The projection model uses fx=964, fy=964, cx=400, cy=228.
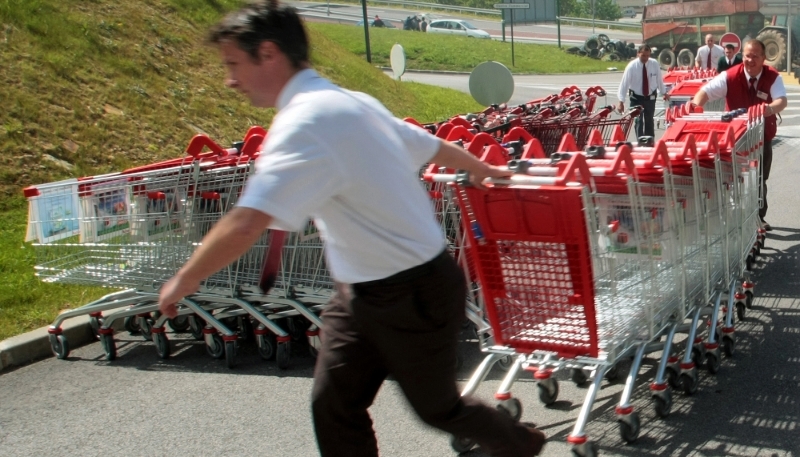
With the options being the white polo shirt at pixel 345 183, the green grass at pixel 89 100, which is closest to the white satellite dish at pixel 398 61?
the green grass at pixel 89 100

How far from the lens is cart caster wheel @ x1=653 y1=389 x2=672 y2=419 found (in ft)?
15.8

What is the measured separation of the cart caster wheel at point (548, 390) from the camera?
5.16 meters

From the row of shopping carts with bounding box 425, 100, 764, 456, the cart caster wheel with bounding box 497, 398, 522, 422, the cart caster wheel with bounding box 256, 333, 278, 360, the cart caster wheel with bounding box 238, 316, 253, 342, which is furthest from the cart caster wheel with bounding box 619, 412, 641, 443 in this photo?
the cart caster wheel with bounding box 238, 316, 253, 342

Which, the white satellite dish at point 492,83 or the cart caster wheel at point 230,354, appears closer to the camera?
the cart caster wheel at point 230,354

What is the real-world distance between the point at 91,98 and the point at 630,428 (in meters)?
10.0

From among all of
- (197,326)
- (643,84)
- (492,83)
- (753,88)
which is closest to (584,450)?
(197,326)

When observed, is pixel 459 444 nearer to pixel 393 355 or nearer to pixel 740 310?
pixel 393 355

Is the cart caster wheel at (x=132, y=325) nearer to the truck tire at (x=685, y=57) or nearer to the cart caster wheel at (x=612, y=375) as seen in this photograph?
the cart caster wheel at (x=612, y=375)

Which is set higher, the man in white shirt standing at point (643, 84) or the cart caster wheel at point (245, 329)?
the man in white shirt standing at point (643, 84)

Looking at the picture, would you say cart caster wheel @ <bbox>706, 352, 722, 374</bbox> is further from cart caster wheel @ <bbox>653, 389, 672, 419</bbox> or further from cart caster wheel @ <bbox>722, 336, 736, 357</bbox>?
cart caster wheel @ <bbox>653, 389, 672, 419</bbox>

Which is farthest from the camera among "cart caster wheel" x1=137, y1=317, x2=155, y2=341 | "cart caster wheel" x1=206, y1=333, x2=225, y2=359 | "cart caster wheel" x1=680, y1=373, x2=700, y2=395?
"cart caster wheel" x1=137, y1=317, x2=155, y2=341

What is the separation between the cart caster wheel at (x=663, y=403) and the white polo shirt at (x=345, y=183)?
2152mm

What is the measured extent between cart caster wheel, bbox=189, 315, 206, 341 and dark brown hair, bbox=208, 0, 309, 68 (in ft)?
13.4

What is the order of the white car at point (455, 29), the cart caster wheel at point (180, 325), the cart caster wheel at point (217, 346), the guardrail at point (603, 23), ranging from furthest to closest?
the guardrail at point (603, 23) → the white car at point (455, 29) → the cart caster wheel at point (180, 325) → the cart caster wheel at point (217, 346)
